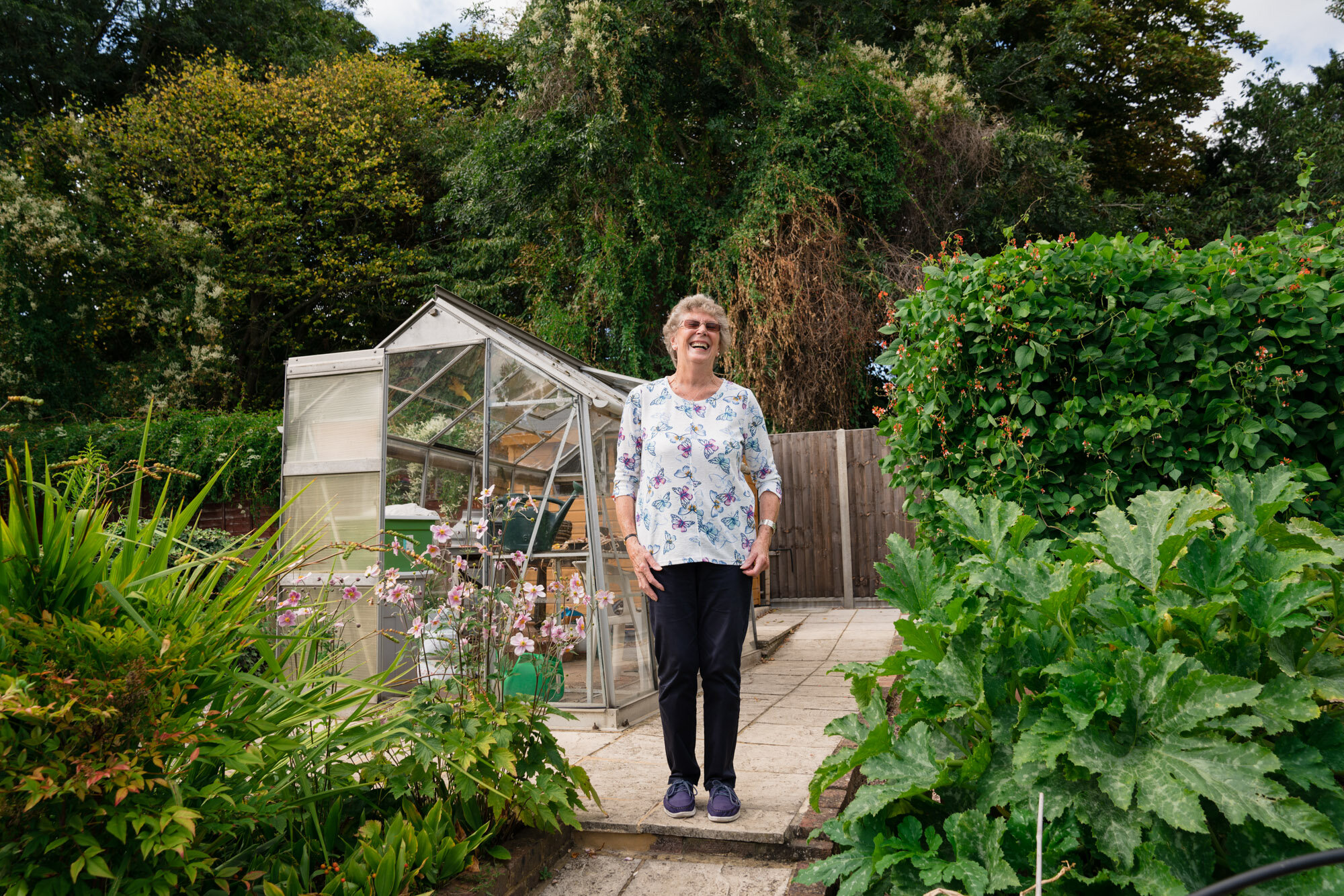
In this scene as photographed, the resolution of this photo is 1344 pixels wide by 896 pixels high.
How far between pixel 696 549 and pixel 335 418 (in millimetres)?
4041

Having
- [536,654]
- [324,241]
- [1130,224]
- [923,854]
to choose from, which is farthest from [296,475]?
[1130,224]

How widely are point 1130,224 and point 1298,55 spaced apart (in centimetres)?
640

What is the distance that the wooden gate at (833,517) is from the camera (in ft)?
31.1

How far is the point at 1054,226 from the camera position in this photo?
11523 millimetres

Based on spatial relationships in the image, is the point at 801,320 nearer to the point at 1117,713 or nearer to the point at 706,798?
the point at 706,798

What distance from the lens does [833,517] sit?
9625 millimetres

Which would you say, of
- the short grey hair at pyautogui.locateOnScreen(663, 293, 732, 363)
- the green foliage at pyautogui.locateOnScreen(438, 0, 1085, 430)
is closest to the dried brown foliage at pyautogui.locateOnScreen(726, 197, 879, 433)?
the green foliage at pyautogui.locateOnScreen(438, 0, 1085, 430)

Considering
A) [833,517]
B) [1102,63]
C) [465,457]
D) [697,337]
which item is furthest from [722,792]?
[1102,63]

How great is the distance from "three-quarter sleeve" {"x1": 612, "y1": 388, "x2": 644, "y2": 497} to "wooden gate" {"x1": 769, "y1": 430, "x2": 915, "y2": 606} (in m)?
6.92

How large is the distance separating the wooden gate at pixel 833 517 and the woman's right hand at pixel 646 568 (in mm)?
A: 7060

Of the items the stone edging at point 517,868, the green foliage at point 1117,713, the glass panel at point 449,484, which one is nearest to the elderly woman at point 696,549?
the stone edging at point 517,868

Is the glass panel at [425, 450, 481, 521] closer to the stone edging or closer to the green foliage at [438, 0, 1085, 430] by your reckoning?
the stone edging

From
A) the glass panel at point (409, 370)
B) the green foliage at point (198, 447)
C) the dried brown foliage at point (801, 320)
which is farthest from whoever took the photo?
the dried brown foliage at point (801, 320)

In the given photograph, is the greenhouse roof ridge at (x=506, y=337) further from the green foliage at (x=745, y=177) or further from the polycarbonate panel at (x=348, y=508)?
the green foliage at (x=745, y=177)
